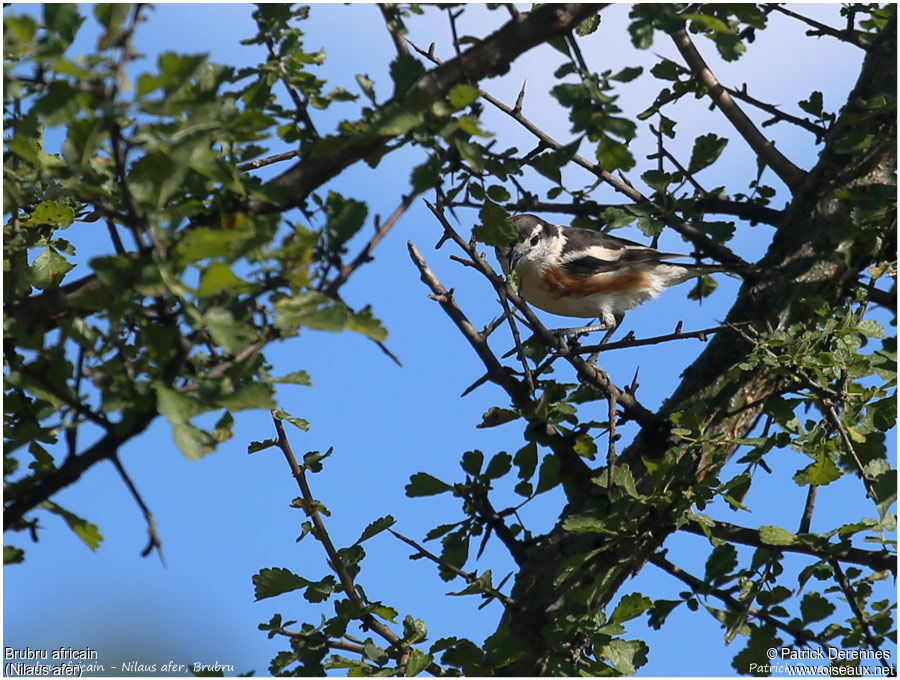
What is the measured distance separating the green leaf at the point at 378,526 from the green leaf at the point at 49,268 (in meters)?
1.87

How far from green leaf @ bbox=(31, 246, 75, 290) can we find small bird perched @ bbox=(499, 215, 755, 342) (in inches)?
140

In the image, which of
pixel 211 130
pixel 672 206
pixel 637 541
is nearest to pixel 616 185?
pixel 672 206

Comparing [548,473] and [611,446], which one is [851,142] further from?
[548,473]

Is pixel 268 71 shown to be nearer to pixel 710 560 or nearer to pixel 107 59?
pixel 107 59

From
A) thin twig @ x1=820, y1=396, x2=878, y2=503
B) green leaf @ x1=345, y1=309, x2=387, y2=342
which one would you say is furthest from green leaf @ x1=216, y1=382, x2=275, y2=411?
thin twig @ x1=820, y1=396, x2=878, y2=503

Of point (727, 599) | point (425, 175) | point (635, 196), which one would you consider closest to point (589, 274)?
point (635, 196)

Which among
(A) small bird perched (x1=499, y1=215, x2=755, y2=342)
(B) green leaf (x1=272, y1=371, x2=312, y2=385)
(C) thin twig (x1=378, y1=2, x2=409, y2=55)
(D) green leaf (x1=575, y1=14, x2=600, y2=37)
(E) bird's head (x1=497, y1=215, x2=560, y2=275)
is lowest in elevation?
(B) green leaf (x1=272, y1=371, x2=312, y2=385)

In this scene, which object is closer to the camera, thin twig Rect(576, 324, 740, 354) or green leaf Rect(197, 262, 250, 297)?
green leaf Rect(197, 262, 250, 297)

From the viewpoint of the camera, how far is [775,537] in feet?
15.2

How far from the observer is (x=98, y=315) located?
3.05m

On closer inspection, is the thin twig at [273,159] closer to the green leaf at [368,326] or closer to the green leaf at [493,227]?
the green leaf at [493,227]

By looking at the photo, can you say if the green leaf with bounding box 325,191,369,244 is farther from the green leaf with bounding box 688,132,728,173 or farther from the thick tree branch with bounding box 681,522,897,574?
the green leaf with bounding box 688,132,728,173

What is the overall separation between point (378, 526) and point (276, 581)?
1.77 feet

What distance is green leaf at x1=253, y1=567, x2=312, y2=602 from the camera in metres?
4.64
